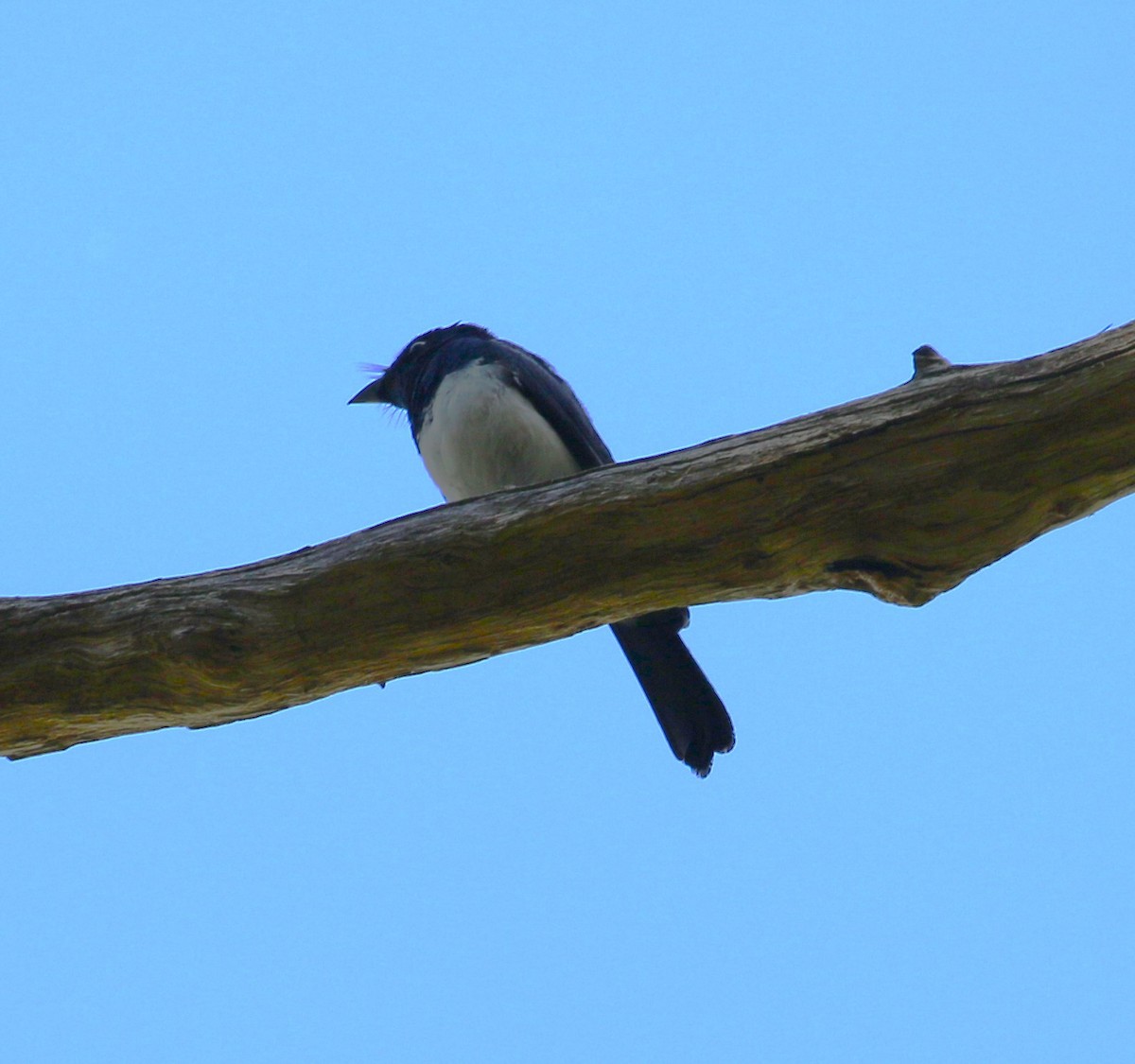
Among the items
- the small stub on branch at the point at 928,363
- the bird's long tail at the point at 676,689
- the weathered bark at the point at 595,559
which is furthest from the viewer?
the bird's long tail at the point at 676,689

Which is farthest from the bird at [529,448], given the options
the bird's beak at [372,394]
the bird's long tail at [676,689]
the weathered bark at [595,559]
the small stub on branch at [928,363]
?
the small stub on branch at [928,363]

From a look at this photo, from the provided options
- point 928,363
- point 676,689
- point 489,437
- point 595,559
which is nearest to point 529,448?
point 489,437

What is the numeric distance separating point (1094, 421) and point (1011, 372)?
0.21 metres

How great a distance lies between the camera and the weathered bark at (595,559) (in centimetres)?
274

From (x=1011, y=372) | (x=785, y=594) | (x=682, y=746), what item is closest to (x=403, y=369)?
(x=682, y=746)

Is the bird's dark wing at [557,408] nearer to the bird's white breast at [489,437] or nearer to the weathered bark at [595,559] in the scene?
the bird's white breast at [489,437]

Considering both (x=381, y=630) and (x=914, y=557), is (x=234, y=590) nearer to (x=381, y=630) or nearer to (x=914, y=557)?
(x=381, y=630)

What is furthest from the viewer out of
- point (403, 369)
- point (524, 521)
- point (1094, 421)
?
point (403, 369)

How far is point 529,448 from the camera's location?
4312 millimetres

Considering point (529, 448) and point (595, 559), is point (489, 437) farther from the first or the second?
point (595, 559)

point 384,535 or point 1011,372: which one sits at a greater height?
point 384,535

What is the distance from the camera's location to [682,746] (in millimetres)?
3732

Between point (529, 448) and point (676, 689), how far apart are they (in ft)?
3.42

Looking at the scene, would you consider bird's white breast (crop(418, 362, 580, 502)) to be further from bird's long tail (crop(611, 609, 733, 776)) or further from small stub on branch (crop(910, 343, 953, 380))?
small stub on branch (crop(910, 343, 953, 380))
